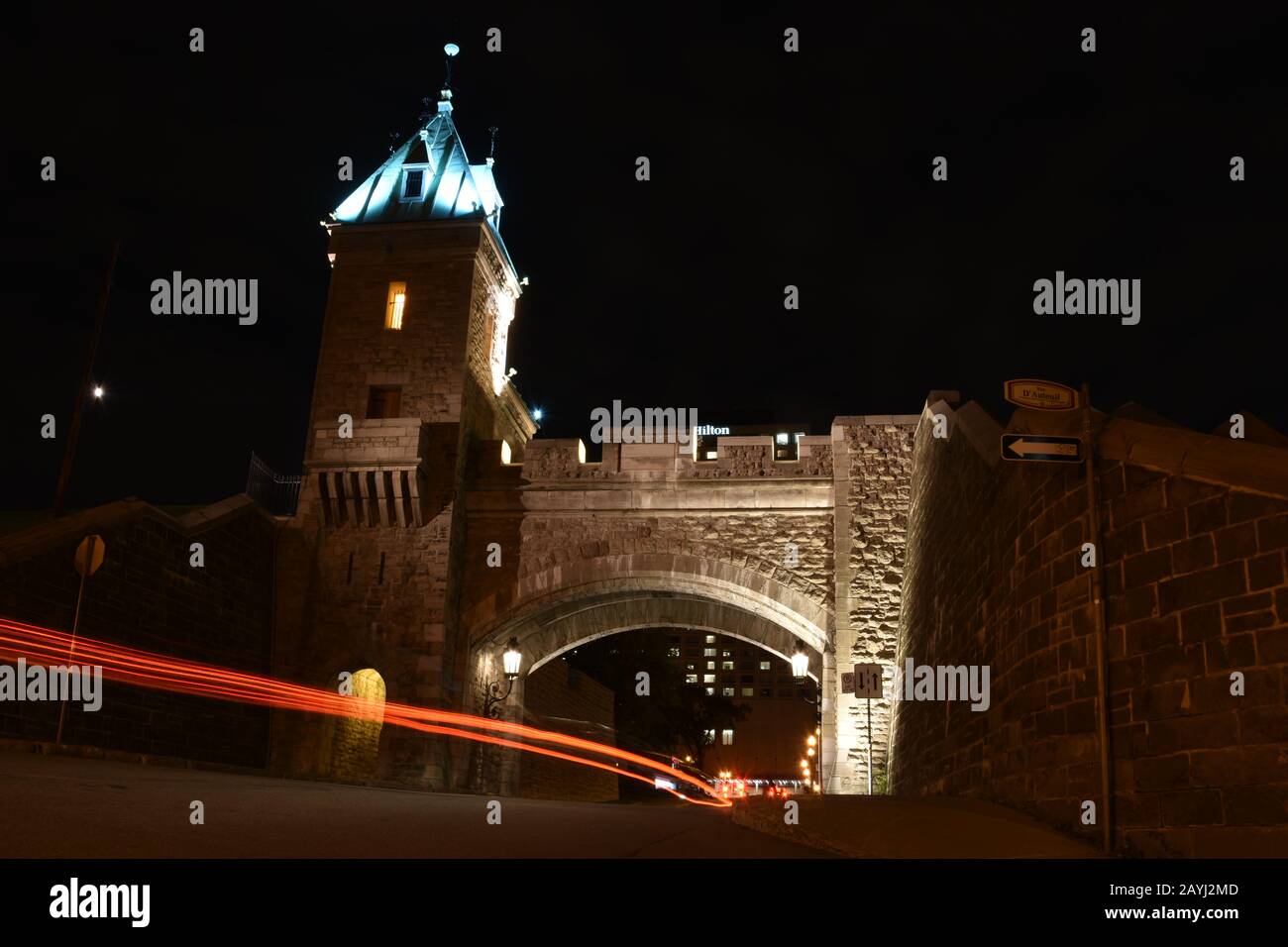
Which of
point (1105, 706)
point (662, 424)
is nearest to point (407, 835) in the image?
point (1105, 706)

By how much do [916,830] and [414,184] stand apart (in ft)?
61.6

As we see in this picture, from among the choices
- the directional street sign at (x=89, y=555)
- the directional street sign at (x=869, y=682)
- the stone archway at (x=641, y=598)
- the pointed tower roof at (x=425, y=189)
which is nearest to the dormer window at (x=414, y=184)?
the pointed tower roof at (x=425, y=189)

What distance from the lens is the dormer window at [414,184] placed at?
22.0 metres

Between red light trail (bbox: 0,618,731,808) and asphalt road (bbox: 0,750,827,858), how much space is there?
14.3 feet

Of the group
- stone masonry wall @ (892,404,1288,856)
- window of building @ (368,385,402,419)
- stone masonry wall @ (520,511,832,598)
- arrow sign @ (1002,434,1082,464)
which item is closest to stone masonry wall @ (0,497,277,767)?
window of building @ (368,385,402,419)

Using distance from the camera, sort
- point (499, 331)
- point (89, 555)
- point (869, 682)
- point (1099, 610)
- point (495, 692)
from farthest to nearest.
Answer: point (499, 331)
point (495, 692)
point (869, 682)
point (89, 555)
point (1099, 610)

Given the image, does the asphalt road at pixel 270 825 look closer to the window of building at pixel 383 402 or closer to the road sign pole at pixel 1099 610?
the road sign pole at pixel 1099 610

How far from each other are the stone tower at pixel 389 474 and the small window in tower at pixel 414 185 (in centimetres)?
5

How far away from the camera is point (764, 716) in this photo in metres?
71.8

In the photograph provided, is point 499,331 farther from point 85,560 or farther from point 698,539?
point 85,560

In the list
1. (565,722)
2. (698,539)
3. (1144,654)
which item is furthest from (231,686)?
(1144,654)

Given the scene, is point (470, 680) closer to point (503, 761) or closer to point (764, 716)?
point (503, 761)

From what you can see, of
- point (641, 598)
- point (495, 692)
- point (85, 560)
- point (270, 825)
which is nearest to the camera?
point (270, 825)

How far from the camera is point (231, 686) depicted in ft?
59.2
